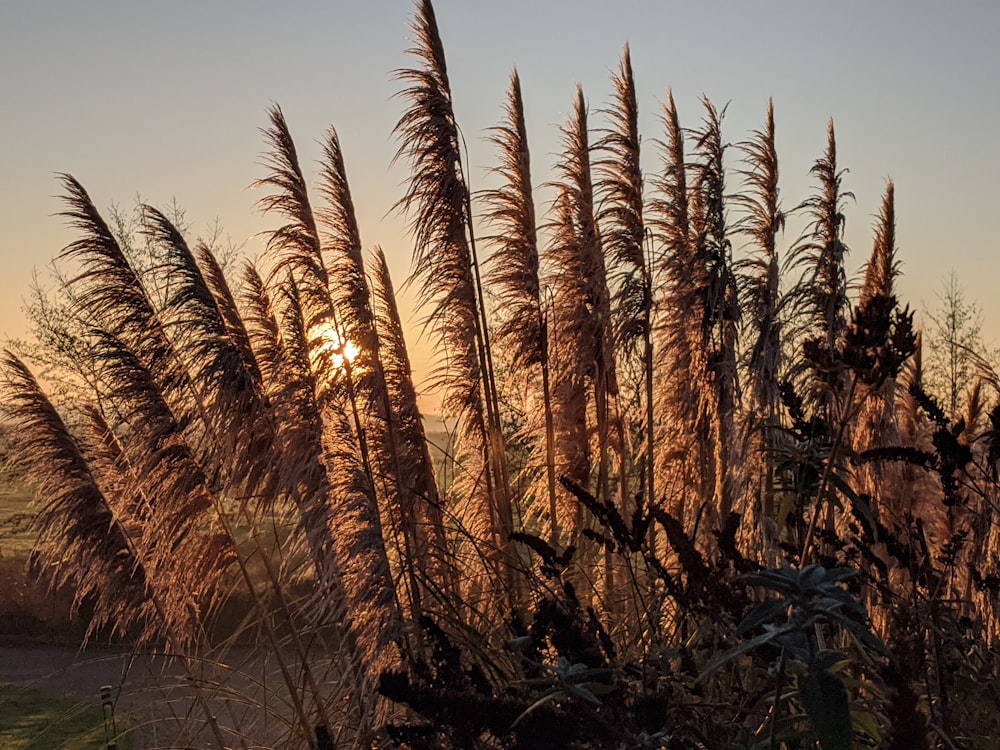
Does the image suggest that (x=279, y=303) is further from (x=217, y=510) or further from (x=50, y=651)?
(x=50, y=651)

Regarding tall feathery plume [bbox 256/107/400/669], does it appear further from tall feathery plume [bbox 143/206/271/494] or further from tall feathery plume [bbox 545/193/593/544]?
tall feathery plume [bbox 545/193/593/544]

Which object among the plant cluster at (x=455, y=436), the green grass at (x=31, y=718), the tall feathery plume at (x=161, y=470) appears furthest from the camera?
the green grass at (x=31, y=718)

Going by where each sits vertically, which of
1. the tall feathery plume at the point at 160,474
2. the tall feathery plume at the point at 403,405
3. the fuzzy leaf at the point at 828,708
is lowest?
the fuzzy leaf at the point at 828,708

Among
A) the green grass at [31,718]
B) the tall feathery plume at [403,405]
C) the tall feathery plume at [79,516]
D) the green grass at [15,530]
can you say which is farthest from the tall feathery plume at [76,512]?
the green grass at [15,530]

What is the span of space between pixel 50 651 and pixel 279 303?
15716 millimetres

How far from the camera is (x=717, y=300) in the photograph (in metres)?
6.51

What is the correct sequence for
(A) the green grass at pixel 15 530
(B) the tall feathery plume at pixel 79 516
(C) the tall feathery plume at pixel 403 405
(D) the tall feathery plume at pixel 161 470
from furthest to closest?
1. (A) the green grass at pixel 15 530
2. (C) the tall feathery plume at pixel 403 405
3. (B) the tall feathery plume at pixel 79 516
4. (D) the tall feathery plume at pixel 161 470

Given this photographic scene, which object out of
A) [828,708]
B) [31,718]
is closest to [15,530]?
[31,718]

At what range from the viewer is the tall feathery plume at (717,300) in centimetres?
648

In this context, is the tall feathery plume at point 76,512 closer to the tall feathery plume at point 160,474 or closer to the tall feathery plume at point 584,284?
the tall feathery plume at point 160,474

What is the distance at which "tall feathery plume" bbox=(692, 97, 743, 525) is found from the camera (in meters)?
6.48

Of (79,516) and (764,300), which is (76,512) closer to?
(79,516)

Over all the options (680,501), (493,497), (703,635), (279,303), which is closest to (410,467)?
(493,497)

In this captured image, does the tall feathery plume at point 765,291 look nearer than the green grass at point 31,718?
Yes
